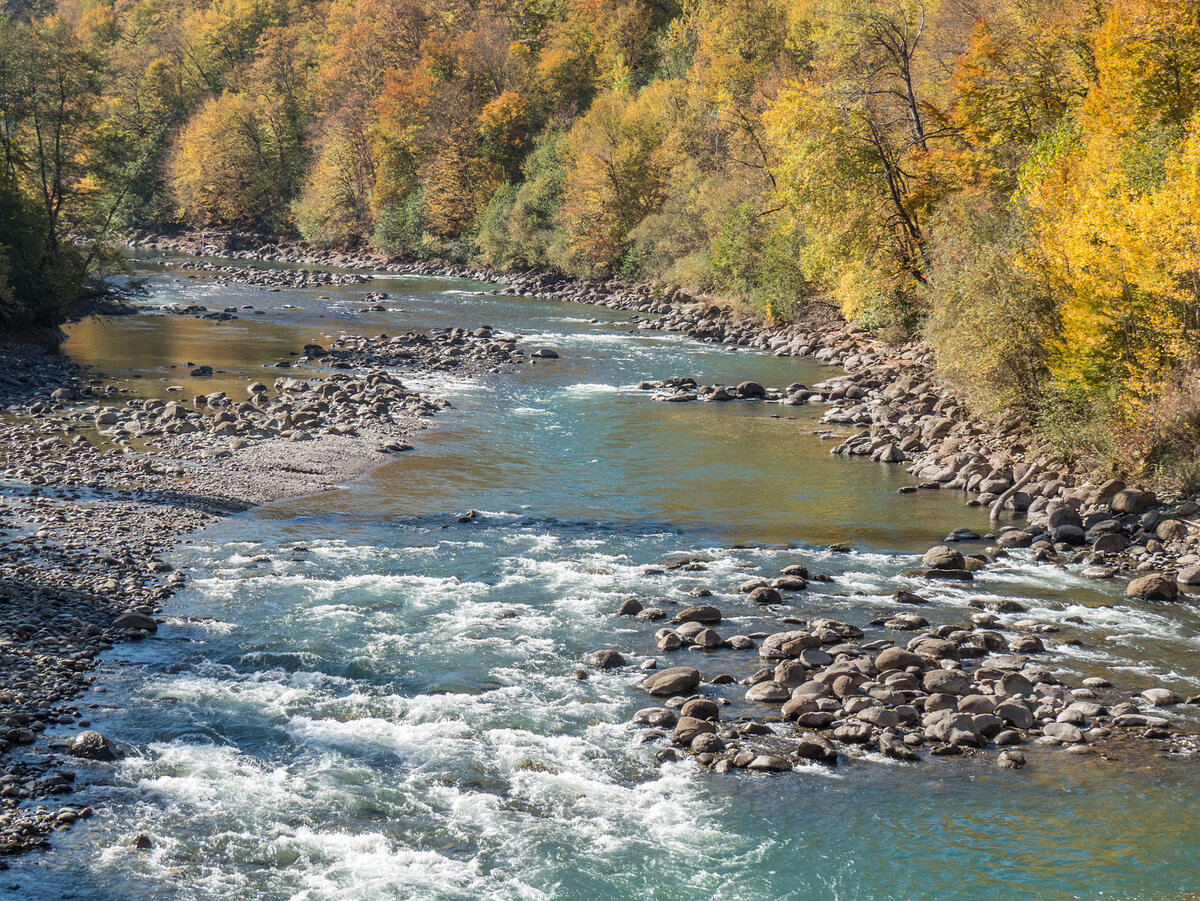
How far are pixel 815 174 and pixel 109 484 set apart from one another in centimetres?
2553

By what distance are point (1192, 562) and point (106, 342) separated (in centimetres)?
4180

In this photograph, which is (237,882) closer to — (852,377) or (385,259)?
(852,377)

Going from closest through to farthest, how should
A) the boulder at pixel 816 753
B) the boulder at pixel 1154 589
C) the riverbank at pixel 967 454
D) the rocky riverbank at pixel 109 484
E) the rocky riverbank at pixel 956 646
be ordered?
the boulder at pixel 816 753, the rocky riverbank at pixel 109 484, the rocky riverbank at pixel 956 646, the boulder at pixel 1154 589, the riverbank at pixel 967 454

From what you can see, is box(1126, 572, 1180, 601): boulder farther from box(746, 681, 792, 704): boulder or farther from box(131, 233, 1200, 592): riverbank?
box(746, 681, 792, 704): boulder

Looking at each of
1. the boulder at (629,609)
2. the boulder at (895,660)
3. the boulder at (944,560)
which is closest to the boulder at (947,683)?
the boulder at (895,660)

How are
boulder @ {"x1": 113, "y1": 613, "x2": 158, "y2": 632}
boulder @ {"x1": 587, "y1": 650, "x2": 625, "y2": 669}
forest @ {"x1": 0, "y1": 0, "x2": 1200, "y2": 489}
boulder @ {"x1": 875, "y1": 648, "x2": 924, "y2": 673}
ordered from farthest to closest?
forest @ {"x1": 0, "y1": 0, "x2": 1200, "y2": 489} < boulder @ {"x1": 113, "y1": 613, "x2": 158, "y2": 632} < boulder @ {"x1": 587, "y1": 650, "x2": 625, "y2": 669} < boulder @ {"x1": 875, "y1": 648, "x2": 924, "y2": 673}

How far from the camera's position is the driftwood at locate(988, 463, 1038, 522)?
864 inches

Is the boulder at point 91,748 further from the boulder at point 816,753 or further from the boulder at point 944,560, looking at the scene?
the boulder at point 944,560

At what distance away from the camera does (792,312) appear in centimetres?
4619

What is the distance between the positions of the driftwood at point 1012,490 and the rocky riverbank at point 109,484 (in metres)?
15.1

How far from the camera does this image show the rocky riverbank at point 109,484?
12.3 meters

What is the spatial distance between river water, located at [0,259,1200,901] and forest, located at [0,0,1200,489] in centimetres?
529

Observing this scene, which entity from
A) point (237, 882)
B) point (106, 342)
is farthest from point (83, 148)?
point (237, 882)

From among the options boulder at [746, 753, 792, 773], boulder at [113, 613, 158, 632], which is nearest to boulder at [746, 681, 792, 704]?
boulder at [746, 753, 792, 773]
